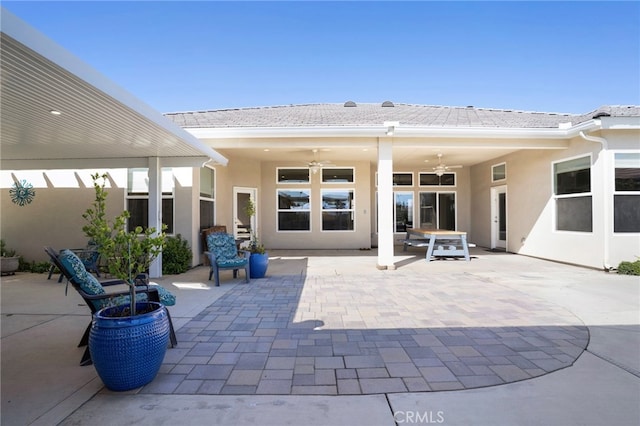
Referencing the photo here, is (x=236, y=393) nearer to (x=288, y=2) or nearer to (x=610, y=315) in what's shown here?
(x=610, y=315)

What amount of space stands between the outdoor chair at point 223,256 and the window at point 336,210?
5374mm

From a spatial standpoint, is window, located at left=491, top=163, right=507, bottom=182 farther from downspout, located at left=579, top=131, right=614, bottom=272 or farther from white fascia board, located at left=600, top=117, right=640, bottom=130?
white fascia board, located at left=600, top=117, right=640, bottom=130

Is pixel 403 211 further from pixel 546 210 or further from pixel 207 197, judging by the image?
pixel 207 197

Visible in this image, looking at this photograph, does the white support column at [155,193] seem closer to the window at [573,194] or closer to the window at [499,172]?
the window at [573,194]

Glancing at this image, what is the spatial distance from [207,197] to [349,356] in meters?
6.98

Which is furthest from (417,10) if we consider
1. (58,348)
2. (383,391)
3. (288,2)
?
(58,348)

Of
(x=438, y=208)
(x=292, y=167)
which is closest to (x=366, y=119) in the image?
(x=292, y=167)

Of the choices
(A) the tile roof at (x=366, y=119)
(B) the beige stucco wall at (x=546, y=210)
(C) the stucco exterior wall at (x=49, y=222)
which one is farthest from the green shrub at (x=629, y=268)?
(C) the stucco exterior wall at (x=49, y=222)

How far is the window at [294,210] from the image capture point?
458 inches

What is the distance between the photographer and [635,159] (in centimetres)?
716

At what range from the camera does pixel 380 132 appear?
734 centimetres

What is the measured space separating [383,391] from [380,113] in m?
9.33

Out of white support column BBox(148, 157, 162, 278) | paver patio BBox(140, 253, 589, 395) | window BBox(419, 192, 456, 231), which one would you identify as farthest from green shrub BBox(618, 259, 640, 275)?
white support column BBox(148, 157, 162, 278)

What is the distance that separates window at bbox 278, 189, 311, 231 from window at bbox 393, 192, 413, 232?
12.3ft
